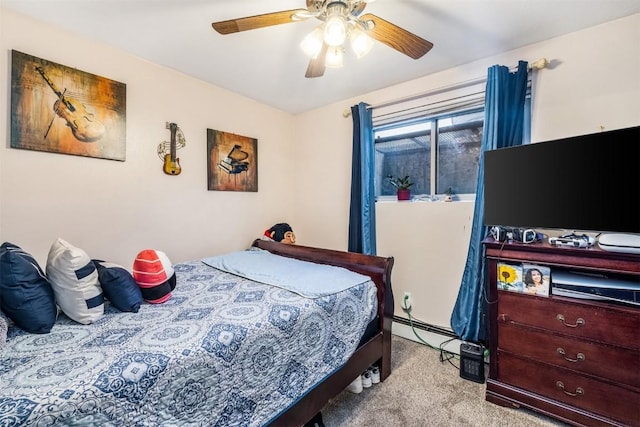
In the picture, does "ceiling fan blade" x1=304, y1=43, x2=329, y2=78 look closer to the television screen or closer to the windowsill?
the television screen

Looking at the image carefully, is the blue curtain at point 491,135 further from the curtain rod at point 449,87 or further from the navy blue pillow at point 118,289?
the navy blue pillow at point 118,289

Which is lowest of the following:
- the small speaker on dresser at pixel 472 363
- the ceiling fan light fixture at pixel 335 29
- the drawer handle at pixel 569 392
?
the small speaker on dresser at pixel 472 363

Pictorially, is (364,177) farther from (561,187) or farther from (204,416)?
(204,416)

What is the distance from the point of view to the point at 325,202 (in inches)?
129

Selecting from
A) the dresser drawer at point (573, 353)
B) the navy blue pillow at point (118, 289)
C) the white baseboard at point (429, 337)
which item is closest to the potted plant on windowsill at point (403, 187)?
the white baseboard at point (429, 337)

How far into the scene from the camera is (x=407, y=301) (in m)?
2.67

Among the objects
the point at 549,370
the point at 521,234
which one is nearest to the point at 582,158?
the point at 521,234

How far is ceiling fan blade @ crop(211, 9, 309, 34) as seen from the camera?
4.30ft

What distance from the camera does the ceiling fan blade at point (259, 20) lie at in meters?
1.31

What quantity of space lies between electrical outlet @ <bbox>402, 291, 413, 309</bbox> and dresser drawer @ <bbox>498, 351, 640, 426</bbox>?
965 millimetres

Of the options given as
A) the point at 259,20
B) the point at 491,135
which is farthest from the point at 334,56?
the point at 491,135

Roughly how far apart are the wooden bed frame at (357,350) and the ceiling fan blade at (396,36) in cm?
125

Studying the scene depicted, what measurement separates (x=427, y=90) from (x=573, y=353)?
2.11 meters

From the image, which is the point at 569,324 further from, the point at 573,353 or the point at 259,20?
the point at 259,20
